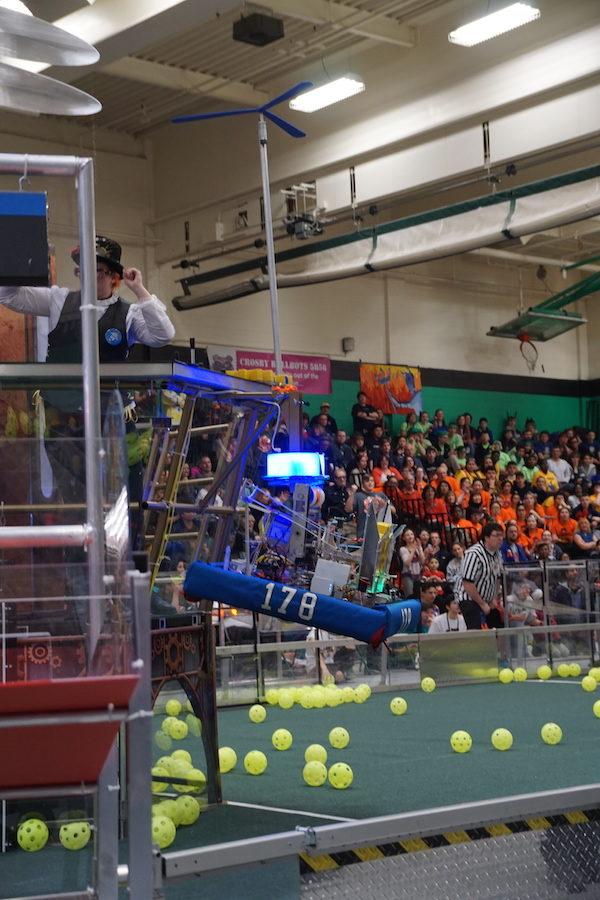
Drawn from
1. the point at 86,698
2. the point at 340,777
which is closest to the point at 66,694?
the point at 86,698

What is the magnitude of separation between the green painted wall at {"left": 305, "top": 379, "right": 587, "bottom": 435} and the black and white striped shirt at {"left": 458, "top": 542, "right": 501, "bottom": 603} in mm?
9056

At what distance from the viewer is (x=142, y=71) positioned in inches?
625

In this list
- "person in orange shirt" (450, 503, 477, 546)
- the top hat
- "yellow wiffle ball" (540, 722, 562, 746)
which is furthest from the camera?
"person in orange shirt" (450, 503, 477, 546)

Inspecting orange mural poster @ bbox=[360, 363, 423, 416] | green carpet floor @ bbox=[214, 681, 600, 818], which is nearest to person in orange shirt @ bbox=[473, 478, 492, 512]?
orange mural poster @ bbox=[360, 363, 423, 416]

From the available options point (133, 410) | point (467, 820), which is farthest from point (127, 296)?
point (467, 820)

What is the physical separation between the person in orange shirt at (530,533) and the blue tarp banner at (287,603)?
14.0 metres

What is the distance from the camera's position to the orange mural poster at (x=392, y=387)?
872 inches

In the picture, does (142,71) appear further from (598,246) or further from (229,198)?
(598,246)

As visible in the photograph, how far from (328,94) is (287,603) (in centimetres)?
1162

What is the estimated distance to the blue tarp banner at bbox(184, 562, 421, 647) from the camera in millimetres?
4738

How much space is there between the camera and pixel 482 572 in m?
12.3

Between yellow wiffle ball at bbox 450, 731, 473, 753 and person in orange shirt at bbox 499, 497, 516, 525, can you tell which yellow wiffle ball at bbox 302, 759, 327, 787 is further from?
person in orange shirt at bbox 499, 497, 516, 525

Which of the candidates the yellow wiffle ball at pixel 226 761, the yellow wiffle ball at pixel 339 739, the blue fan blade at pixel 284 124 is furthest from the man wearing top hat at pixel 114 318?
the blue fan blade at pixel 284 124

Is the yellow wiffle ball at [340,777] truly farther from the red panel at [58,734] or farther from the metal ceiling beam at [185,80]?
the metal ceiling beam at [185,80]
